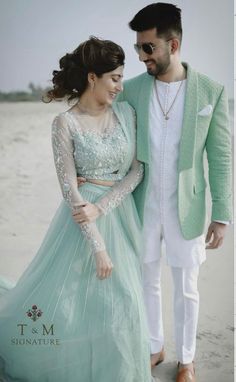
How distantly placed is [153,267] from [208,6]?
62.1 inches

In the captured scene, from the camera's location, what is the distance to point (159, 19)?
6.69 ft

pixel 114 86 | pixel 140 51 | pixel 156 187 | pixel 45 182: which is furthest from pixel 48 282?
pixel 45 182

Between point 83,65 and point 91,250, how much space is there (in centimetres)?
65

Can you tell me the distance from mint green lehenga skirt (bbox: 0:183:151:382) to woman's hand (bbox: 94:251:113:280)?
80 mm

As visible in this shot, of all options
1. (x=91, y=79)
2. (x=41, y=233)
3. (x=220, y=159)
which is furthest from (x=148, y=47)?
(x=41, y=233)

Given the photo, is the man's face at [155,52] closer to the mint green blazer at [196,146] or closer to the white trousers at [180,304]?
the mint green blazer at [196,146]

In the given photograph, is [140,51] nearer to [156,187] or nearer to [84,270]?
[156,187]

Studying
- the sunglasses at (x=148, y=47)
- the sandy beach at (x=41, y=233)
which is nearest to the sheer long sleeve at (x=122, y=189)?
the sunglasses at (x=148, y=47)

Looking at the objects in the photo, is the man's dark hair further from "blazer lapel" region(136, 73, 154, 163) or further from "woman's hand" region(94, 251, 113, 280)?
"woman's hand" region(94, 251, 113, 280)

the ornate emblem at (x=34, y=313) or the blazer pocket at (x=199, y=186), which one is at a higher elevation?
the blazer pocket at (x=199, y=186)

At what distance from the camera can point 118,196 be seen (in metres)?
2.08

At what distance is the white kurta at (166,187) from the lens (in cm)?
210

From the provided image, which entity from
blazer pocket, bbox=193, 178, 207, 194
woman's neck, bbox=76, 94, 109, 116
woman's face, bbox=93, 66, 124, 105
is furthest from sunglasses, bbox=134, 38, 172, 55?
blazer pocket, bbox=193, 178, 207, 194

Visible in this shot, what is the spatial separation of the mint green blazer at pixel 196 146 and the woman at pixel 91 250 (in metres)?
0.05
